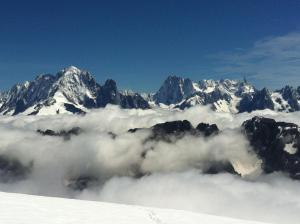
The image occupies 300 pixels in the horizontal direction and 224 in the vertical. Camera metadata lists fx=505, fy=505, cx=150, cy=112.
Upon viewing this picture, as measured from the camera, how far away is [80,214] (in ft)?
115

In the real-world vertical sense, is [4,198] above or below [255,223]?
above

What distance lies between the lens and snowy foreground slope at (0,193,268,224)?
1251 inches

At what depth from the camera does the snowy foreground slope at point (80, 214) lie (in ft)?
104

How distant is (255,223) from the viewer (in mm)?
39438

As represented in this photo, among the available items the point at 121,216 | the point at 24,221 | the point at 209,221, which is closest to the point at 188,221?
the point at 209,221

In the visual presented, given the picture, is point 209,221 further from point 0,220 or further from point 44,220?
point 0,220

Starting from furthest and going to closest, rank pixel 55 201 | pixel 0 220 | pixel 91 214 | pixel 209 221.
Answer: pixel 55 201, pixel 209 221, pixel 91 214, pixel 0 220

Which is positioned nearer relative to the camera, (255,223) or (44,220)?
(44,220)

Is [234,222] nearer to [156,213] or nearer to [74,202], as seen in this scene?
[156,213]

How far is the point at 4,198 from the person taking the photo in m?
39.0

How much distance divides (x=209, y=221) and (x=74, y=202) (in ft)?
37.6

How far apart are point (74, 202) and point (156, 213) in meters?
7.19

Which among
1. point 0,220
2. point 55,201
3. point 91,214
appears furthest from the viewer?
point 55,201

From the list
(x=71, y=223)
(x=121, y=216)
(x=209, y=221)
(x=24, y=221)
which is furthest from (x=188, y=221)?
(x=24, y=221)
